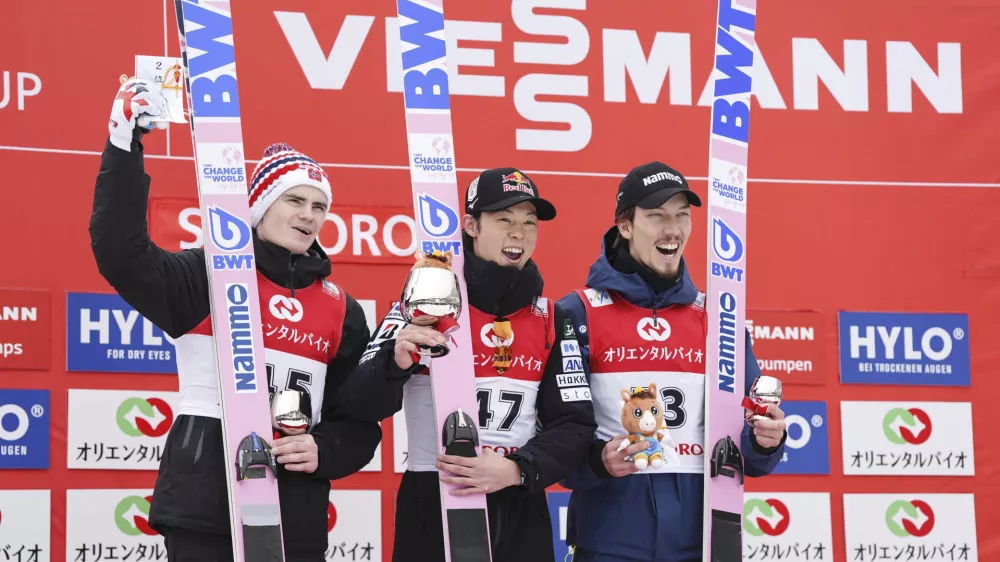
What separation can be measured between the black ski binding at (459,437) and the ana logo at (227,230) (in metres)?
0.61

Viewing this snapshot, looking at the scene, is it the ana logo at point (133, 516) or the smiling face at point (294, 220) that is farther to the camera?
the ana logo at point (133, 516)

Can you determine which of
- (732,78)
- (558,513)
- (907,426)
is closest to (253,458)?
(732,78)

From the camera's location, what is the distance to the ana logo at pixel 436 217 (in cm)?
284

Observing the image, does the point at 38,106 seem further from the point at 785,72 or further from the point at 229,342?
the point at 785,72

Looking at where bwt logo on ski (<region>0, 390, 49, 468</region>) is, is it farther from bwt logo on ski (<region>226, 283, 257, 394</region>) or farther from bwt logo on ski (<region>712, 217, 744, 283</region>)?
bwt logo on ski (<region>712, 217, 744, 283</region>)

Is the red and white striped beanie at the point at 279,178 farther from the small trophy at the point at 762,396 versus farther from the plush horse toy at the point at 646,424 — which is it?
the small trophy at the point at 762,396

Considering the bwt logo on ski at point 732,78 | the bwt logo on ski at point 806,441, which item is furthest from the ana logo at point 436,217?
the bwt logo on ski at point 806,441

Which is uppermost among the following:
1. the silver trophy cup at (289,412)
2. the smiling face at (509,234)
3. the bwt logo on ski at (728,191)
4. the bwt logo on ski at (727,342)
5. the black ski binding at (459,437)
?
the bwt logo on ski at (728,191)

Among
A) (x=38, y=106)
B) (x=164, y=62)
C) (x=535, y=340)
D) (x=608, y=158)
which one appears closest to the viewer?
(x=164, y=62)

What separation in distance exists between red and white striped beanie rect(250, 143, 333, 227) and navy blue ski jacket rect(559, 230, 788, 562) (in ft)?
2.27

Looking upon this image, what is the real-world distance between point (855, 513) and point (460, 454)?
2.20m

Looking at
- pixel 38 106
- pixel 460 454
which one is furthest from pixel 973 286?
pixel 38 106

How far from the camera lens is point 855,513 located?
4281 mm

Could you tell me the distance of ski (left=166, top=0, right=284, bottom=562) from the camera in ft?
8.20
